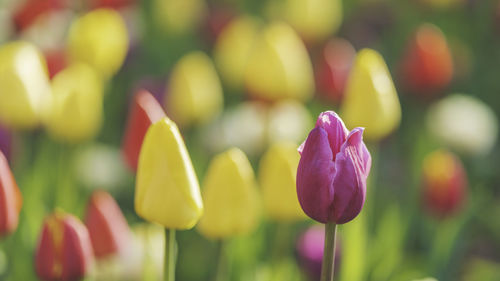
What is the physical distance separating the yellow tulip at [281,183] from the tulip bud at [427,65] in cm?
70

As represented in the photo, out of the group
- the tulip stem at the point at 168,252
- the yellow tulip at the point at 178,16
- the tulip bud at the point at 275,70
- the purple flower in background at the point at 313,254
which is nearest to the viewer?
the tulip stem at the point at 168,252

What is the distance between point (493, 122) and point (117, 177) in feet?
3.47

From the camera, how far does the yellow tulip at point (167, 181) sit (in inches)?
34.0

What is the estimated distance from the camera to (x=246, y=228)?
3.59 ft

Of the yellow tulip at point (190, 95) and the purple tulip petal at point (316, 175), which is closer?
the purple tulip petal at point (316, 175)

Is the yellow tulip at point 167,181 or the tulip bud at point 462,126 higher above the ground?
the yellow tulip at point 167,181

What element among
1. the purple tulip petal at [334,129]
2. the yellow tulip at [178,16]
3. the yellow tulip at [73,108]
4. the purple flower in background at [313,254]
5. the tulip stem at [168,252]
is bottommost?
the purple flower in background at [313,254]

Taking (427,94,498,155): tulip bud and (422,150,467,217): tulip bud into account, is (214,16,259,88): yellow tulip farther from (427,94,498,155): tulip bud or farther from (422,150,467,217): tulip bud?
(422,150,467,217): tulip bud

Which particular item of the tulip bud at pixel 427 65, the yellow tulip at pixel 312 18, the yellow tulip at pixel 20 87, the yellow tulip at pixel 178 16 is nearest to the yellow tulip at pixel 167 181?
the yellow tulip at pixel 20 87

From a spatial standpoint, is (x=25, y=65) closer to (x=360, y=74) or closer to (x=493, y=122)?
(x=360, y=74)

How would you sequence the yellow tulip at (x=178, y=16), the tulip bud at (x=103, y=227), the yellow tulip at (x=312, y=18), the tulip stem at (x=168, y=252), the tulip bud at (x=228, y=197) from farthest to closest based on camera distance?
the yellow tulip at (x=178, y=16)
the yellow tulip at (x=312, y=18)
the tulip bud at (x=103, y=227)
the tulip bud at (x=228, y=197)
the tulip stem at (x=168, y=252)

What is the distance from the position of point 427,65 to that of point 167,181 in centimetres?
111

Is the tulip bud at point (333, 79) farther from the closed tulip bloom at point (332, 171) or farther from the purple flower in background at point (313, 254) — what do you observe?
the closed tulip bloom at point (332, 171)

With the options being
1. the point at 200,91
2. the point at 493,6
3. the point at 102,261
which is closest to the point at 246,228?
the point at 102,261
